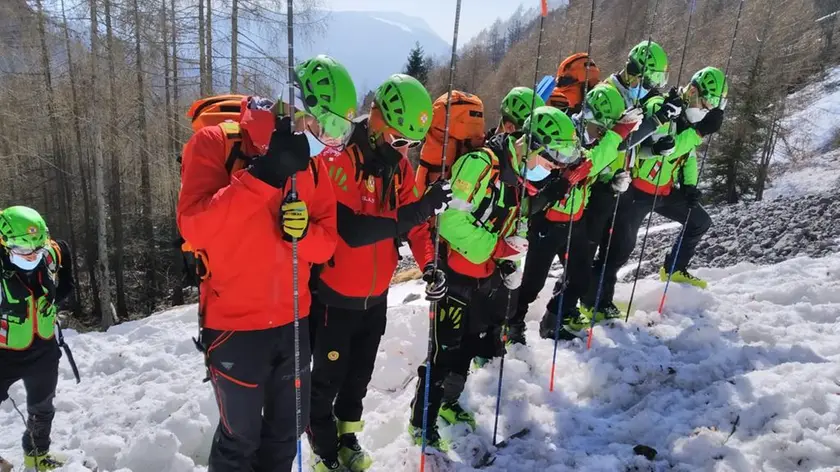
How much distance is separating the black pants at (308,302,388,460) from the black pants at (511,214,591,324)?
2.42 m

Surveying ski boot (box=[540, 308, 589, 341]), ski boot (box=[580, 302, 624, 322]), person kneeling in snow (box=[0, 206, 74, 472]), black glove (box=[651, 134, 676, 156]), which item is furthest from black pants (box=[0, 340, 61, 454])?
black glove (box=[651, 134, 676, 156])

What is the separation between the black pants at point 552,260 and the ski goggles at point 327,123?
3.13 metres

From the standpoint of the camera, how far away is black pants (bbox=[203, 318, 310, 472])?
2.78 meters

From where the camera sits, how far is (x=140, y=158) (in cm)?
2019

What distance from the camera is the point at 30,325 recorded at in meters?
4.76

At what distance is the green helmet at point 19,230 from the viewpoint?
15.5ft

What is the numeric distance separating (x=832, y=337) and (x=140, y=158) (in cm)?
2139

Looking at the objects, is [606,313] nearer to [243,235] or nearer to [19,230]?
[243,235]

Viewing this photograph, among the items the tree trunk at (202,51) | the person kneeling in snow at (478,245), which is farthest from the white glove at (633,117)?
the tree trunk at (202,51)

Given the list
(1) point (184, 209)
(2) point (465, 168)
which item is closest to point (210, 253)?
(1) point (184, 209)

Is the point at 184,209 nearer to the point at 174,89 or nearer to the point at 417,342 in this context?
the point at 417,342

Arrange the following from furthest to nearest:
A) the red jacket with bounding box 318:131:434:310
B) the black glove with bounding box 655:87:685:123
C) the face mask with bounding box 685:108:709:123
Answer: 1. the face mask with bounding box 685:108:709:123
2. the black glove with bounding box 655:87:685:123
3. the red jacket with bounding box 318:131:434:310

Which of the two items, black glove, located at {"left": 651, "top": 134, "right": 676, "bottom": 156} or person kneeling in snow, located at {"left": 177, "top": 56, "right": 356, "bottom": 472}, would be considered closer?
person kneeling in snow, located at {"left": 177, "top": 56, "right": 356, "bottom": 472}

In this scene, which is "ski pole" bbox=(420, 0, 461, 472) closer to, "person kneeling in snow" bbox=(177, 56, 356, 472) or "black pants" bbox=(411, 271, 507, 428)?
"black pants" bbox=(411, 271, 507, 428)
